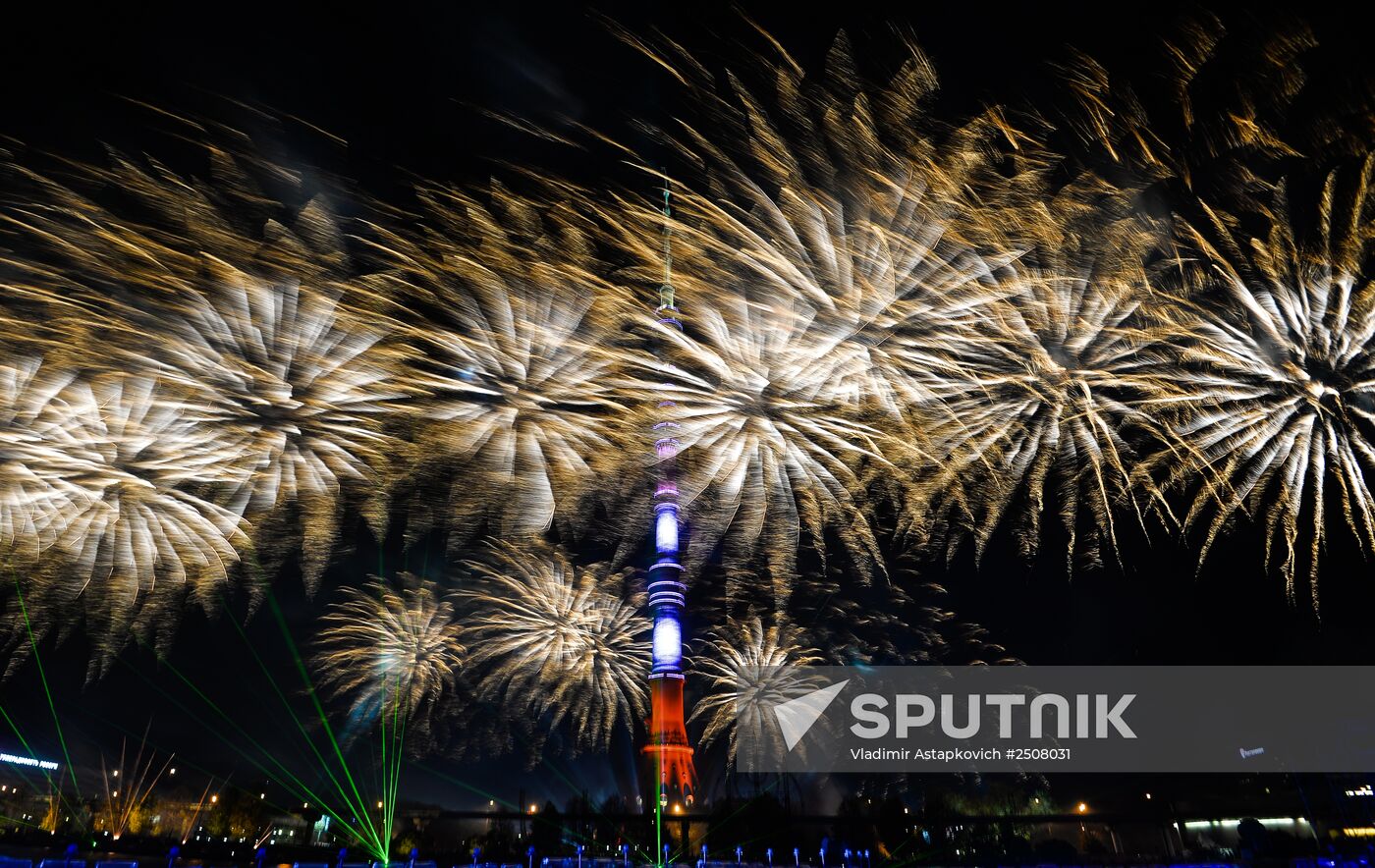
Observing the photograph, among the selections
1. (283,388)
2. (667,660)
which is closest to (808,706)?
(667,660)

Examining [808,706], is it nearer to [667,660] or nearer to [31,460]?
[667,660]

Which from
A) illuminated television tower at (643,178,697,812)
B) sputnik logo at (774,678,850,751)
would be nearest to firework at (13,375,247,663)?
sputnik logo at (774,678,850,751)

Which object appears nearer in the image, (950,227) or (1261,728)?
(950,227)

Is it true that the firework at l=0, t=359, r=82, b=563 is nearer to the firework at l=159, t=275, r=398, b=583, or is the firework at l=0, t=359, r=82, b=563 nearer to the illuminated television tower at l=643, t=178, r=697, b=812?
the firework at l=159, t=275, r=398, b=583

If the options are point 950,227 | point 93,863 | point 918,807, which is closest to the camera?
point 950,227

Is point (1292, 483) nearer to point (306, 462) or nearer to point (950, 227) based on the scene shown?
point (950, 227)

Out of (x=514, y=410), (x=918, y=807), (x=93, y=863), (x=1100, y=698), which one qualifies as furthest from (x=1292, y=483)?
(x=918, y=807)

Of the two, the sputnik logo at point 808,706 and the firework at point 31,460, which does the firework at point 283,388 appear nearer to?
the firework at point 31,460

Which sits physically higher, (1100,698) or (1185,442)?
(1185,442)

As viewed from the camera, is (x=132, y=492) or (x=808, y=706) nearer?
(x=132, y=492)

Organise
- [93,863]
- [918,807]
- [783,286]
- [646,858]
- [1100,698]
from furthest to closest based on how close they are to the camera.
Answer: [918,807] < [1100,698] < [646,858] < [93,863] < [783,286]
